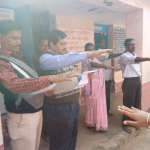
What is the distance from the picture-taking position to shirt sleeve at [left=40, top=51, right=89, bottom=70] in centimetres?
141

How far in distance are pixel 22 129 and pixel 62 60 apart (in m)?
0.81

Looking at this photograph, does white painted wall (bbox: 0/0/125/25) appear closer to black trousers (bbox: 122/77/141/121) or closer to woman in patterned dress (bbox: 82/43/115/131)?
woman in patterned dress (bbox: 82/43/115/131)

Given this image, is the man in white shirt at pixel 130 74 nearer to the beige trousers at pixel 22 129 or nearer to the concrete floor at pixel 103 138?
the concrete floor at pixel 103 138

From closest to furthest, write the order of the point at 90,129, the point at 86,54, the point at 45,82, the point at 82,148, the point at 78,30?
the point at 45,82, the point at 86,54, the point at 82,148, the point at 90,129, the point at 78,30

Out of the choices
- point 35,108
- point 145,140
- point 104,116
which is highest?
point 35,108

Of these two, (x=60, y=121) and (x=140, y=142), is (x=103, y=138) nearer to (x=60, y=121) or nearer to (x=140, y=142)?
(x=140, y=142)

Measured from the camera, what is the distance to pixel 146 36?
3580 millimetres

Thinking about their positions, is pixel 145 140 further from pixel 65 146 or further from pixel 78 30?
pixel 78 30

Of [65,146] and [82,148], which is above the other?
[65,146]

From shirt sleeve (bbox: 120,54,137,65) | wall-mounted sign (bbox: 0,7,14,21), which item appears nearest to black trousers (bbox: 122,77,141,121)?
shirt sleeve (bbox: 120,54,137,65)

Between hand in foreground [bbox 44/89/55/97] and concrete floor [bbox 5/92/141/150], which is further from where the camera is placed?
concrete floor [bbox 5/92/141/150]

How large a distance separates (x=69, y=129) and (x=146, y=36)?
112 inches

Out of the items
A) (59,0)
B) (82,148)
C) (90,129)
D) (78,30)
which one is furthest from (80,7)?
(82,148)

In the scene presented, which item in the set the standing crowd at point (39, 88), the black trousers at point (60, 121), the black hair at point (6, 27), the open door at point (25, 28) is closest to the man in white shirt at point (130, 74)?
the standing crowd at point (39, 88)
